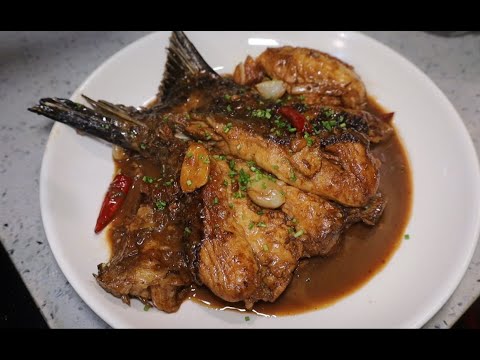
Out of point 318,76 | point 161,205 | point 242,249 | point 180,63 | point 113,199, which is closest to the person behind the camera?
point 242,249

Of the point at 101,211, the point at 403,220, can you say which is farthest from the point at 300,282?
the point at 101,211

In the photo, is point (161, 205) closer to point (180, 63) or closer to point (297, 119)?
point (297, 119)

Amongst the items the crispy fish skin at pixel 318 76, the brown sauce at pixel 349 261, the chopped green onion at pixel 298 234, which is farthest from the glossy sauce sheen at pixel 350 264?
the crispy fish skin at pixel 318 76

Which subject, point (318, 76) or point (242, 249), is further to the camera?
point (318, 76)

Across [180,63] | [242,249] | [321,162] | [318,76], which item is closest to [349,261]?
[321,162]

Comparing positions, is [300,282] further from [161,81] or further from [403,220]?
[161,81]

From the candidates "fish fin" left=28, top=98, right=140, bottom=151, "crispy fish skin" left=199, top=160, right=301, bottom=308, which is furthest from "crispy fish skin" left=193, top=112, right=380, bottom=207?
"fish fin" left=28, top=98, right=140, bottom=151

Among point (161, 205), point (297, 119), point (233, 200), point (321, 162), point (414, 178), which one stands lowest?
point (161, 205)

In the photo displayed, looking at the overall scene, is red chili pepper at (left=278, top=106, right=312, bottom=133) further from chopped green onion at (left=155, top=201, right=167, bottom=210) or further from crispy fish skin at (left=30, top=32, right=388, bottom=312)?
chopped green onion at (left=155, top=201, right=167, bottom=210)
